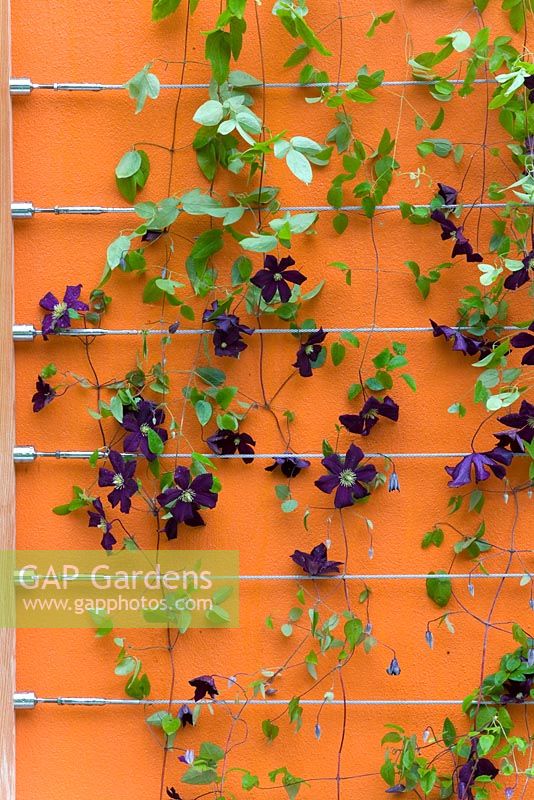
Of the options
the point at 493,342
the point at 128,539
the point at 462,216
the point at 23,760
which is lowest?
the point at 23,760

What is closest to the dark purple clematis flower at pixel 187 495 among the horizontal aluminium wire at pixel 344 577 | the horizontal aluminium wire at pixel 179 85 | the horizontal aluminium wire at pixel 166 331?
the horizontal aluminium wire at pixel 344 577

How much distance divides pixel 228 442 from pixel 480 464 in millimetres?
486

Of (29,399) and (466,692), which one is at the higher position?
(29,399)

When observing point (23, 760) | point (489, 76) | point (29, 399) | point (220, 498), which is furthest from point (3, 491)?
point (489, 76)

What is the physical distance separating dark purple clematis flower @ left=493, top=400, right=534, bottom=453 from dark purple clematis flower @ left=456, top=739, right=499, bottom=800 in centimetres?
60

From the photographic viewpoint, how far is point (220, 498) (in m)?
1.51

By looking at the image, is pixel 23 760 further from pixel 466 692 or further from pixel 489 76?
pixel 489 76

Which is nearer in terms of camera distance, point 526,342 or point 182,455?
point 526,342

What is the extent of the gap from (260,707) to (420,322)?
843mm

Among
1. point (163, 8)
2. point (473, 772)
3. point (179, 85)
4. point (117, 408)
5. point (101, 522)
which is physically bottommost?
point (473, 772)

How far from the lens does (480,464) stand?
1402mm

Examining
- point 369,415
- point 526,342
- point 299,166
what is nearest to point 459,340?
point 526,342

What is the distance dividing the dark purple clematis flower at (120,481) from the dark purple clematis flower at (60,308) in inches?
10.5

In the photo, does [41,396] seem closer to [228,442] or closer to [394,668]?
[228,442]
